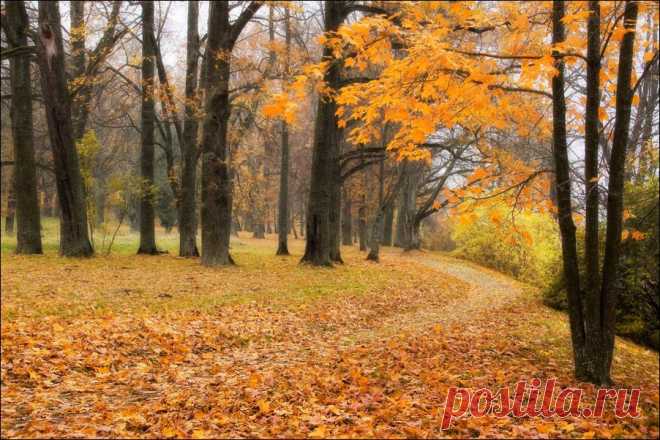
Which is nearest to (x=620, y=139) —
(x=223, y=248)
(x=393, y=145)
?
(x=393, y=145)

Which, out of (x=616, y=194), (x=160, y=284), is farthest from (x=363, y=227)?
(x=616, y=194)

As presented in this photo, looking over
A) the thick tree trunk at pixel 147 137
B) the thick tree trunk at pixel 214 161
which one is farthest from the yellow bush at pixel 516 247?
the thick tree trunk at pixel 147 137

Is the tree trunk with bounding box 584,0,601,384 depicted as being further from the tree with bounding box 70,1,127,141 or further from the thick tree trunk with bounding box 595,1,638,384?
the tree with bounding box 70,1,127,141

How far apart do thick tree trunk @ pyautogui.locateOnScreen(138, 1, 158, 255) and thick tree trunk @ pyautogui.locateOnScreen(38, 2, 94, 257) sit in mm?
2274

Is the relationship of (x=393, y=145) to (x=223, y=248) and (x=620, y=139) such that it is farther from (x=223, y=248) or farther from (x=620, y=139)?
(x=223, y=248)

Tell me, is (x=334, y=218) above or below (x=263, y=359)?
above

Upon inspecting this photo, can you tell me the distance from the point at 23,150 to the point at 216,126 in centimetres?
579

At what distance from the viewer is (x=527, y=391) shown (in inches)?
177

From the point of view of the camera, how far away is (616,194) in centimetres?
467

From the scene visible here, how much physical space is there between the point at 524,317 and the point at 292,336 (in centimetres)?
481

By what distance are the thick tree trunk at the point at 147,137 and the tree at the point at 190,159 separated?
1.10 m

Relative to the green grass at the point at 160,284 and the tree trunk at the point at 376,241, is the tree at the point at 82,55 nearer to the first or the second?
the green grass at the point at 160,284

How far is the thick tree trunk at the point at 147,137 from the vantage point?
15.4 m

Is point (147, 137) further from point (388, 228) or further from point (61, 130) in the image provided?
point (388, 228)
